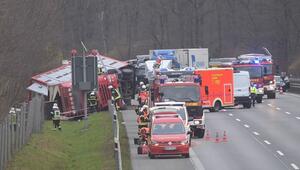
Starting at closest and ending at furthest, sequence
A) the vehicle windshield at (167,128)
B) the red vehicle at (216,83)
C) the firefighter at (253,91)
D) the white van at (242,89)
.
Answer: the vehicle windshield at (167,128)
the red vehicle at (216,83)
the white van at (242,89)
the firefighter at (253,91)

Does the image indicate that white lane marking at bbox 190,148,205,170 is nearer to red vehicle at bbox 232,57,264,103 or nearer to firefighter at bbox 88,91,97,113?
firefighter at bbox 88,91,97,113

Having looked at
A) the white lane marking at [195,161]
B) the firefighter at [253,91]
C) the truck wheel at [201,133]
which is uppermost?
the firefighter at [253,91]

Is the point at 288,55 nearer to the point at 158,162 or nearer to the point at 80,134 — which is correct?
the point at 80,134

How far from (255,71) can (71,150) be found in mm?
26803

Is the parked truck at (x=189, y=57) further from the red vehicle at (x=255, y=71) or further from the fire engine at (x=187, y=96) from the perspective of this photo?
the fire engine at (x=187, y=96)

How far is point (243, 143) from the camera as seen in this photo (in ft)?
120

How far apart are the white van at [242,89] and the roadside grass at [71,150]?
1052 cm

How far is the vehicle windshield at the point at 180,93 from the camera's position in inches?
1578

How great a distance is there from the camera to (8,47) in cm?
2809

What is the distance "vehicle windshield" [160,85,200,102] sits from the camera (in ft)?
132

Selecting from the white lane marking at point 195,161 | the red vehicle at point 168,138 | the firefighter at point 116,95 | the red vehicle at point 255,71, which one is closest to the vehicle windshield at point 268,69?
the red vehicle at point 255,71

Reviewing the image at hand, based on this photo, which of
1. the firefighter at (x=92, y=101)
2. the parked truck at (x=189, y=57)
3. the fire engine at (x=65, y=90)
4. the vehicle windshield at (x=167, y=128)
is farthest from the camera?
the parked truck at (x=189, y=57)

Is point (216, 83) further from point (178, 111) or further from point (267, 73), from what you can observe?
point (178, 111)

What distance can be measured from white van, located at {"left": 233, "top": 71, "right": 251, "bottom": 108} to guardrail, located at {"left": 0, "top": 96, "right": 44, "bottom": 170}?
15.1 m
